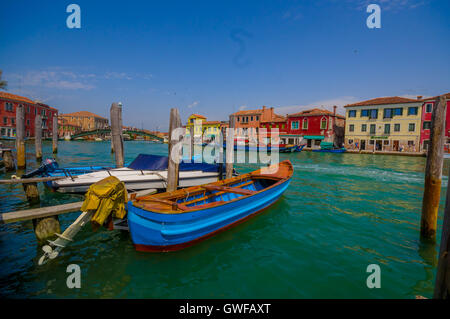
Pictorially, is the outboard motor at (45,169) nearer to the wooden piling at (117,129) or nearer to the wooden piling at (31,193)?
the wooden piling at (31,193)

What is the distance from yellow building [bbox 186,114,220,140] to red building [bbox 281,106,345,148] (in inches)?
825

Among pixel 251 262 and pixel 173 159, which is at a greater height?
pixel 173 159

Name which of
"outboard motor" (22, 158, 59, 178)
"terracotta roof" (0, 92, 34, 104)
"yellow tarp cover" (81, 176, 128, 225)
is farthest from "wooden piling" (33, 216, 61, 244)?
"terracotta roof" (0, 92, 34, 104)

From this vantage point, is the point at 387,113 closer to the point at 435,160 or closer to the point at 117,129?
the point at 435,160

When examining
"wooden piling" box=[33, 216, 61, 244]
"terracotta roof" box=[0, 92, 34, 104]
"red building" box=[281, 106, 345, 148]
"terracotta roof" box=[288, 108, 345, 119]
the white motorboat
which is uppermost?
"terracotta roof" box=[0, 92, 34, 104]

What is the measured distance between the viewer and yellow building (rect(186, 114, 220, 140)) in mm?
61506

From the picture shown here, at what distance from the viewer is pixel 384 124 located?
36500 mm

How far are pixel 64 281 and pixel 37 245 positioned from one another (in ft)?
6.60

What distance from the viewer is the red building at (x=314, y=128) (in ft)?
138

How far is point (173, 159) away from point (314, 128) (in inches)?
1602

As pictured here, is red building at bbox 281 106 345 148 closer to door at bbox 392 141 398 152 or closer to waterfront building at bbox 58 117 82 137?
door at bbox 392 141 398 152

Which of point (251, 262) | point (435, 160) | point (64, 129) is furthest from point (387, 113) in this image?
point (64, 129)

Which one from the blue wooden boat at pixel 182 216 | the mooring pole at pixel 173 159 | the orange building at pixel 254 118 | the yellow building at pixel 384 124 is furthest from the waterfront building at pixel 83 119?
the blue wooden boat at pixel 182 216
